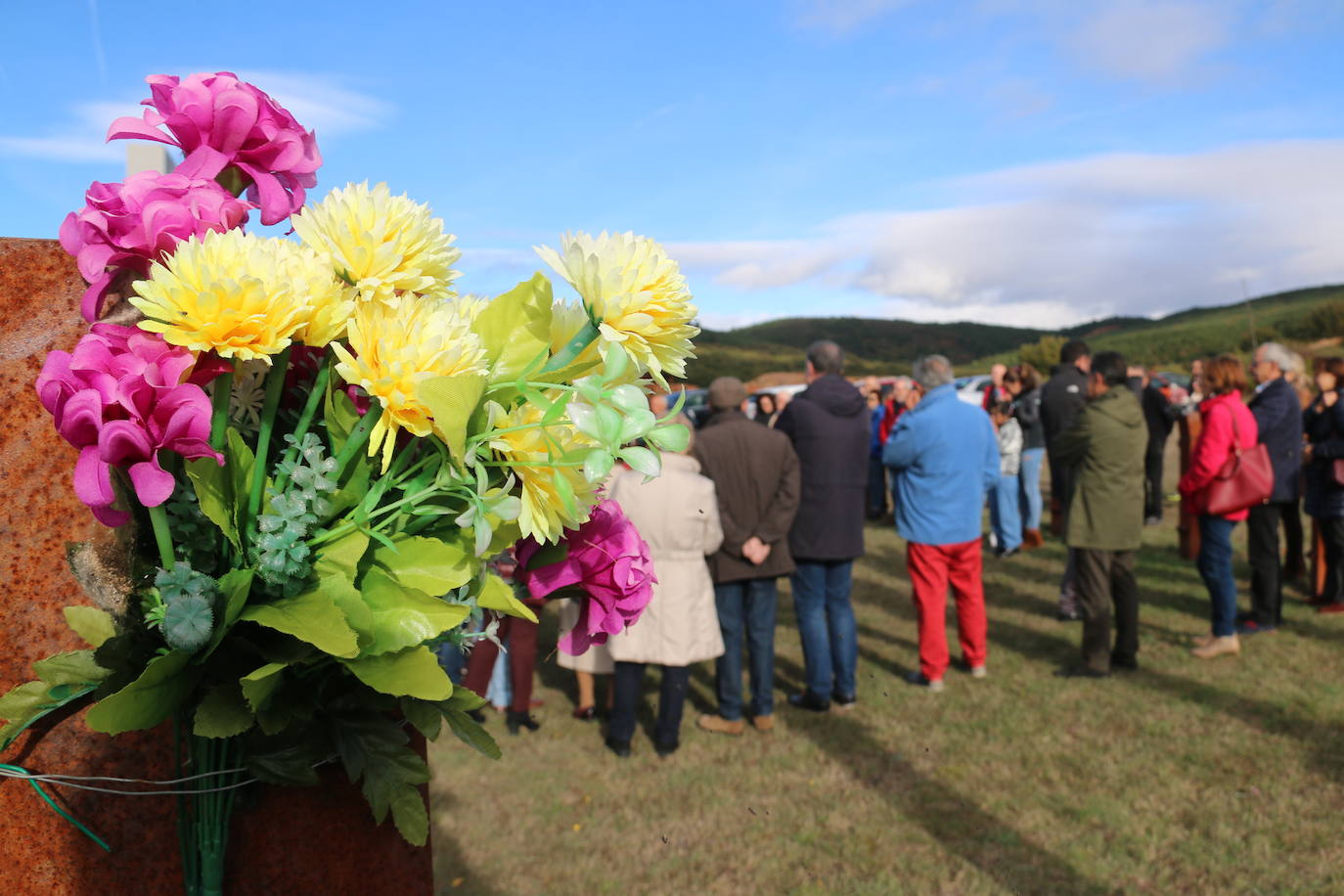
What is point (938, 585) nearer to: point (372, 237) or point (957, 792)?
point (957, 792)

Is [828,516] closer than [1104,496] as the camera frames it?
Yes

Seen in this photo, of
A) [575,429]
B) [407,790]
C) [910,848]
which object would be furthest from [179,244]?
[910,848]

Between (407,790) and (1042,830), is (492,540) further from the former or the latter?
(1042,830)

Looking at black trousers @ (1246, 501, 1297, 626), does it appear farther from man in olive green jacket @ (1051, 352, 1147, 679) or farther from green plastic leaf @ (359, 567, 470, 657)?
green plastic leaf @ (359, 567, 470, 657)

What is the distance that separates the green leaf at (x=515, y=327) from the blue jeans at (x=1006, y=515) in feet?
30.6

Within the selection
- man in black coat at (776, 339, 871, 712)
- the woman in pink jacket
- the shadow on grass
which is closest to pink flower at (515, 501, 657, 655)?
the shadow on grass

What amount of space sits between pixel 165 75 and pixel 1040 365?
38179mm

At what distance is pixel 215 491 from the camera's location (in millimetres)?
1087

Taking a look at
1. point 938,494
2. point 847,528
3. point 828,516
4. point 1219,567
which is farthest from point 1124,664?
point 828,516

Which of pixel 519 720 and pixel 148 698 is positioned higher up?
pixel 148 698

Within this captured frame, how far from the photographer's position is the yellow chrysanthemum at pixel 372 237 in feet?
3.61

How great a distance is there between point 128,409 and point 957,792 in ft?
15.2

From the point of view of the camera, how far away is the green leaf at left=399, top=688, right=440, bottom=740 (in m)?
1.23

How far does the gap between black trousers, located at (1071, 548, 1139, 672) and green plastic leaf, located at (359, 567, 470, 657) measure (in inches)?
226
